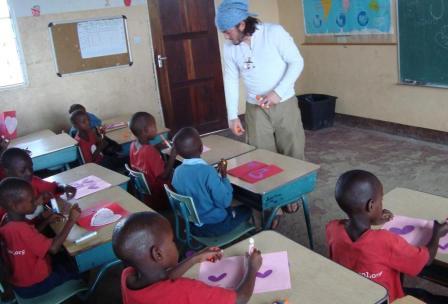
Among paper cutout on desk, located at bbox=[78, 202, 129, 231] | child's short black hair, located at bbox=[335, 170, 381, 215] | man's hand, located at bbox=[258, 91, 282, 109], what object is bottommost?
paper cutout on desk, located at bbox=[78, 202, 129, 231]

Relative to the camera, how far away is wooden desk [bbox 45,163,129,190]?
115 inches

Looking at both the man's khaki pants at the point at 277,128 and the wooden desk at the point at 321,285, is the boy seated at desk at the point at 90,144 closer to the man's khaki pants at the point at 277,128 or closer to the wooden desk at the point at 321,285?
the man's khaki pants at the point at 277,128

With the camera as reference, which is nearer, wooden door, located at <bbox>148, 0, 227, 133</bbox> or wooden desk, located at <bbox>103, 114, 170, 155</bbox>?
wooden desk, located at <bbox>103, 114, 170, 155</bbox>

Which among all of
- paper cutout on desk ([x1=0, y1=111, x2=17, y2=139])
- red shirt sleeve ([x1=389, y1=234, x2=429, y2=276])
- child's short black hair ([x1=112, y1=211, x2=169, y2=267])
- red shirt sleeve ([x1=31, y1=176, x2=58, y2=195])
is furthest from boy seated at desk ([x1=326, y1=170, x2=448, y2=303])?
paper cutout on desk ([x1=0, y1=111, x2=17, y2=139])

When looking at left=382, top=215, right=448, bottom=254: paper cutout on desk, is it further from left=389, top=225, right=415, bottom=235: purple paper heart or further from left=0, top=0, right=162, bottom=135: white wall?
left=0, top=0, right=162, bottom=135: white wall

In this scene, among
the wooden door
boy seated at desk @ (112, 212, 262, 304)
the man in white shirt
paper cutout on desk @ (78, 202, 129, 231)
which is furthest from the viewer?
the wooden door

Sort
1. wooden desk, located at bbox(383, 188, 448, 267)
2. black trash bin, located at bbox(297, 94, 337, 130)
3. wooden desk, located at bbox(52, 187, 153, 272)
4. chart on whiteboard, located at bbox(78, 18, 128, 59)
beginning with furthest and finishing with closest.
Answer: black trash bin, located at bbox(297, 94, 337, 130) < chart on whiteboard, located at bbox(78, 18, 128, 59) < wooden desk, located at bbox(52, 187, 153, 272) < wooden desk, located at bbox(383, 188, 448, 267)

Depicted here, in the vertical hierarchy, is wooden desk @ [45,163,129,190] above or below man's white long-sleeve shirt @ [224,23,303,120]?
below

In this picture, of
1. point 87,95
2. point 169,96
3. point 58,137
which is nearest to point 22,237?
point 58,137

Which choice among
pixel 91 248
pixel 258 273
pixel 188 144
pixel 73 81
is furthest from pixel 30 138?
pixel 258 273

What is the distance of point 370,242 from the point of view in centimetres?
157

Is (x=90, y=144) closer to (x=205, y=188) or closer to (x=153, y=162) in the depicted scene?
(x=153, y=162)

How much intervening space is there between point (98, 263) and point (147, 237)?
94cm

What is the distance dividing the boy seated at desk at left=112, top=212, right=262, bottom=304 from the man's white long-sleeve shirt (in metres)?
1.84
